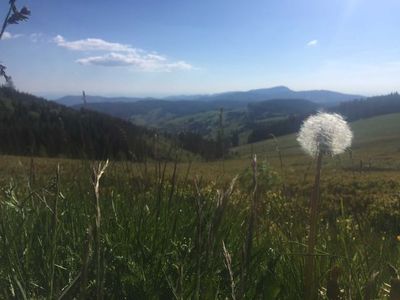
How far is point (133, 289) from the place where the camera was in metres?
1.98

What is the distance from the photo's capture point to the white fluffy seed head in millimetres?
2135

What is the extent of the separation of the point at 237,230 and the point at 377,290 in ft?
2.88

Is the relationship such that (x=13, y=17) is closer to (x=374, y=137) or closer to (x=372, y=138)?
(x=372, y=138)

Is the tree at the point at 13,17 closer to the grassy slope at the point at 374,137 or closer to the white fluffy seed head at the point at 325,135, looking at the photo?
the white fluffy seed head at the point at 325,135

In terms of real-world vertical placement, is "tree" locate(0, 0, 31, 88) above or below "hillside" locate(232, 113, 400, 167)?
above

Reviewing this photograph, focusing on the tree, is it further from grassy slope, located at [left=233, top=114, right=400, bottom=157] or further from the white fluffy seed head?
grassy slope, located at [left=233, top=114, right=400, bottom=157]

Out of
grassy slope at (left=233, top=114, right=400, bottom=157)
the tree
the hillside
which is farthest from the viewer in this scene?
grassy slope at (left=233, top=114, right=400, bottom=157)

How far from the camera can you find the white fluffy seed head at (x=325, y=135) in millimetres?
2135

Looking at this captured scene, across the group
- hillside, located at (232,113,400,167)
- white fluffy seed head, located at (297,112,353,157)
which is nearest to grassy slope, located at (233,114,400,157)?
hillside, located at (232,113,400,167)

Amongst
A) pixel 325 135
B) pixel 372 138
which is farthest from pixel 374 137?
pixel 325 135

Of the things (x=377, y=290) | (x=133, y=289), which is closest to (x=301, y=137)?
(x=377, y=290)

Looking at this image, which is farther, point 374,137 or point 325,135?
point 374,137

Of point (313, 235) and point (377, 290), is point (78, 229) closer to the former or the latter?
point (313, 235)

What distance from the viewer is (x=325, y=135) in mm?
2188
